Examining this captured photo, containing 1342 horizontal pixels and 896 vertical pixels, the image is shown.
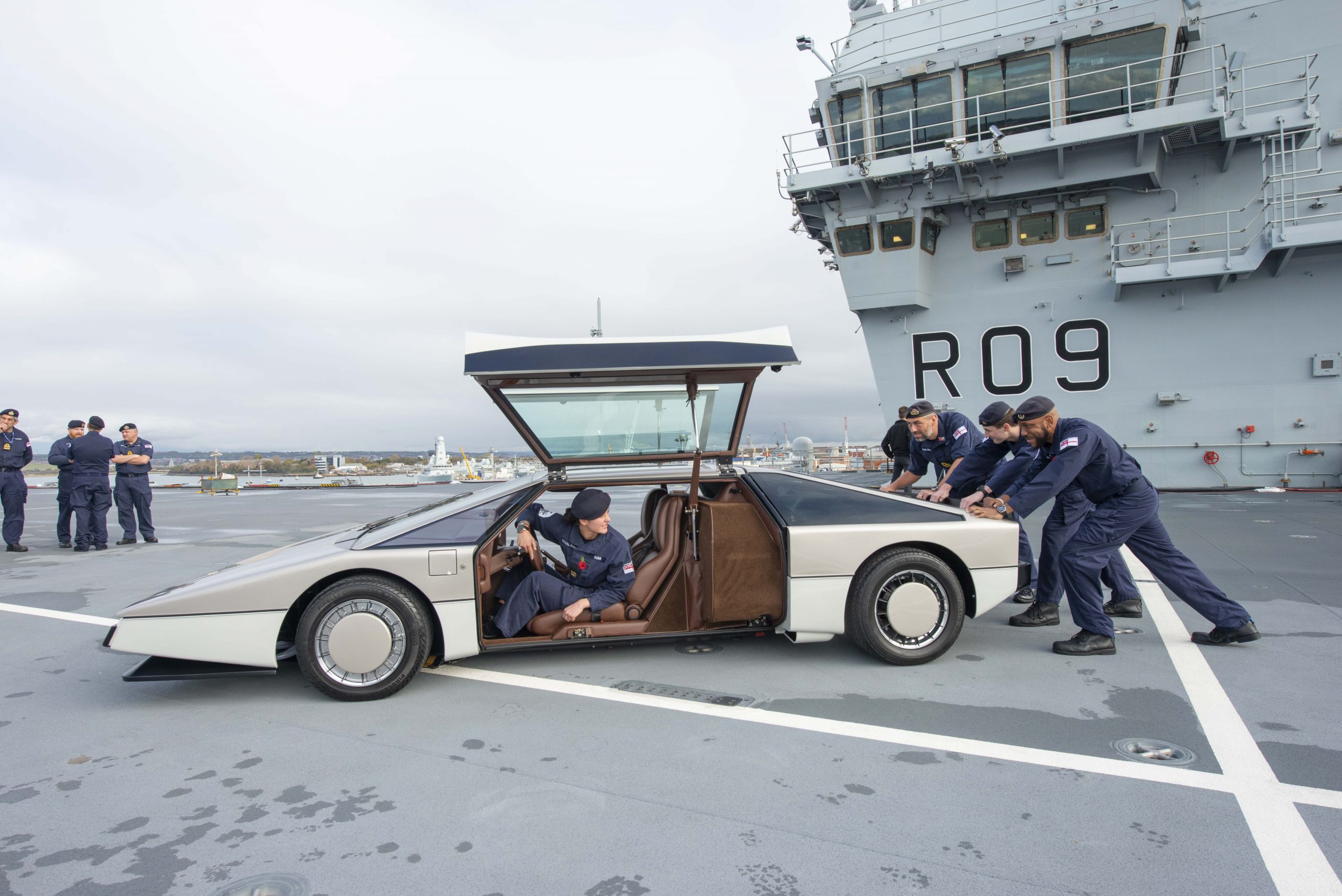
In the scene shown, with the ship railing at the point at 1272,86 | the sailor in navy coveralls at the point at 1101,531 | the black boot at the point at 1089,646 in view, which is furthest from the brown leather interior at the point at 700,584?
the ship railing at the point at 1272,86

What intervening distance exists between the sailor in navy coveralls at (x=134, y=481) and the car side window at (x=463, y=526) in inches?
295

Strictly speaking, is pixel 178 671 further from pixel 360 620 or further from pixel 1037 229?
pixel 1037 229

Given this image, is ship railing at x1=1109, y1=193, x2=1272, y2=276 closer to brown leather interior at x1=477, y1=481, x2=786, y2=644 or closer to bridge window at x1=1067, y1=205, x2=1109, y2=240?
bridge window at x1=1067, y1=205, x2=1109, y2=240

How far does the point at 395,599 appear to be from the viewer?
10.8 feet

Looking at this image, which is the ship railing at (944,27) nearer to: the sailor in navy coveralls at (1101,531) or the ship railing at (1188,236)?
the ship railing at (1188,236)

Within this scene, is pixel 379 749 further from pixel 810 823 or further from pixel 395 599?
pixel 810 823

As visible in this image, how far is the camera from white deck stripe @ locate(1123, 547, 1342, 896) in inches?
73.4

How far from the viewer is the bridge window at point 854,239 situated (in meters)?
14.8

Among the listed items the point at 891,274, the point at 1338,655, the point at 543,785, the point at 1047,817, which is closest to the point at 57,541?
the point at 543,785

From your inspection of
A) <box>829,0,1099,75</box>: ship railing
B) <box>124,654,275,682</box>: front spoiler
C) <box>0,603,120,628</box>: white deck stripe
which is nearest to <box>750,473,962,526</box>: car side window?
<box>124,654,275,682</box>: front spoiler

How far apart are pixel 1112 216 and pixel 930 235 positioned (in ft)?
11.0

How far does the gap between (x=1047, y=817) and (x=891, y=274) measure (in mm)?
13847

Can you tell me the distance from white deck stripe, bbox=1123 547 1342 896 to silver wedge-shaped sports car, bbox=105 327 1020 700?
96 centimetres

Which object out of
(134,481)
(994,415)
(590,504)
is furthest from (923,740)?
(134,481)
